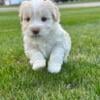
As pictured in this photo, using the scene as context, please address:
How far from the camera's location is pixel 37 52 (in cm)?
644

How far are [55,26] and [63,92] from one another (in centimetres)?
136

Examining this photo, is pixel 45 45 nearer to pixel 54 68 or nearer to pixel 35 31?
pixel 54 68

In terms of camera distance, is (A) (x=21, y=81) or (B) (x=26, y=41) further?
(B) (x=26, y=41)

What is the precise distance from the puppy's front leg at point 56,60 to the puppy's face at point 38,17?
33 cm

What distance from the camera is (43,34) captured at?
242 inches

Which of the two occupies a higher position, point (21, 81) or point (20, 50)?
point (21, 81)

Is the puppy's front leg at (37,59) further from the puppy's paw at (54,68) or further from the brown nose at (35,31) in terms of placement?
the brown nose at (35,31)

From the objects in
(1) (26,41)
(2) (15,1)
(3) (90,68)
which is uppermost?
(1) (26,41)

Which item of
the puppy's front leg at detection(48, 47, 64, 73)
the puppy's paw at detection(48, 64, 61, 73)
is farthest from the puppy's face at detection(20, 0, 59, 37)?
the puppy's paw at detection(48, 64, 61, 73)

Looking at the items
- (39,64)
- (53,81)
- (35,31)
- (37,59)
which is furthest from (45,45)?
(53,81)

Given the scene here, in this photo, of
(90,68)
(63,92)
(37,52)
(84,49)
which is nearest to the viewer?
(63,92)

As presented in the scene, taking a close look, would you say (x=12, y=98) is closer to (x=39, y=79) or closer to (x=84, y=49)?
(x=39, y=79)

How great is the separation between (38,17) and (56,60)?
26.2 inches

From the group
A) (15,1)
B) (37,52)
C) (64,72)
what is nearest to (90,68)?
(64,72)
